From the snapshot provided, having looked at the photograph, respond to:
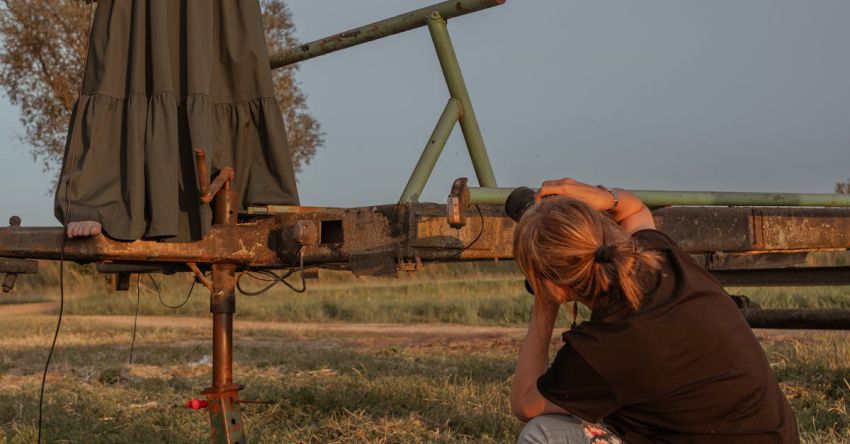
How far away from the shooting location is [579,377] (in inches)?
95.7

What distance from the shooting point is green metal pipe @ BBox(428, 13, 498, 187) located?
12.9ft

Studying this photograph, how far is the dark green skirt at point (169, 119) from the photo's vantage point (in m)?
3.53

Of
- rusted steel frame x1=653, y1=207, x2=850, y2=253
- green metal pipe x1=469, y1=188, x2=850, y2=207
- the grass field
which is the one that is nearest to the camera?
green metal pipe x1=469, y1=188, x2=850, y2=207

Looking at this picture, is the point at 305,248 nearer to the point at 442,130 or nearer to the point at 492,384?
the point at 442,130

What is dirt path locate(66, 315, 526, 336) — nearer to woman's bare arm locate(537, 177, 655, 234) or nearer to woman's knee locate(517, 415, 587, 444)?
woman's bare arm locate(537, 177, 655, 234)

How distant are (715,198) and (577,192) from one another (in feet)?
3.44

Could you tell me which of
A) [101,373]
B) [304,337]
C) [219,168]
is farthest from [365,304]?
[219,168]

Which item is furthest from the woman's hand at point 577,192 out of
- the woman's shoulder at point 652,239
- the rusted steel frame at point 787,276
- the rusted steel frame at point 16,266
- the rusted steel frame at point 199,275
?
the rusted steel frame at point 787,276

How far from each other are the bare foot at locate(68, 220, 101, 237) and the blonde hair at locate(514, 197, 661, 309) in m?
1.72

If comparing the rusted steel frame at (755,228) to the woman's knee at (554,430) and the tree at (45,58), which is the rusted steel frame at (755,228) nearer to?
the woman's knee at (554,430)

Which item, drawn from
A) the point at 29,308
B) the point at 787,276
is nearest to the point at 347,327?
the point at 29,308

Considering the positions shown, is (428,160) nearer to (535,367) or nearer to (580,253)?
(535,367)

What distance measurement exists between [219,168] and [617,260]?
6.60 ft

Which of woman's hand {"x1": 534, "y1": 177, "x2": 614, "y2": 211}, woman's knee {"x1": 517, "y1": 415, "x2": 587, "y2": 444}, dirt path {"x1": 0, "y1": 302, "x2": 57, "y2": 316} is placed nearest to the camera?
woman's knee {"x1": 517, "y1": 415, "x2": 587, "y2": 444}
